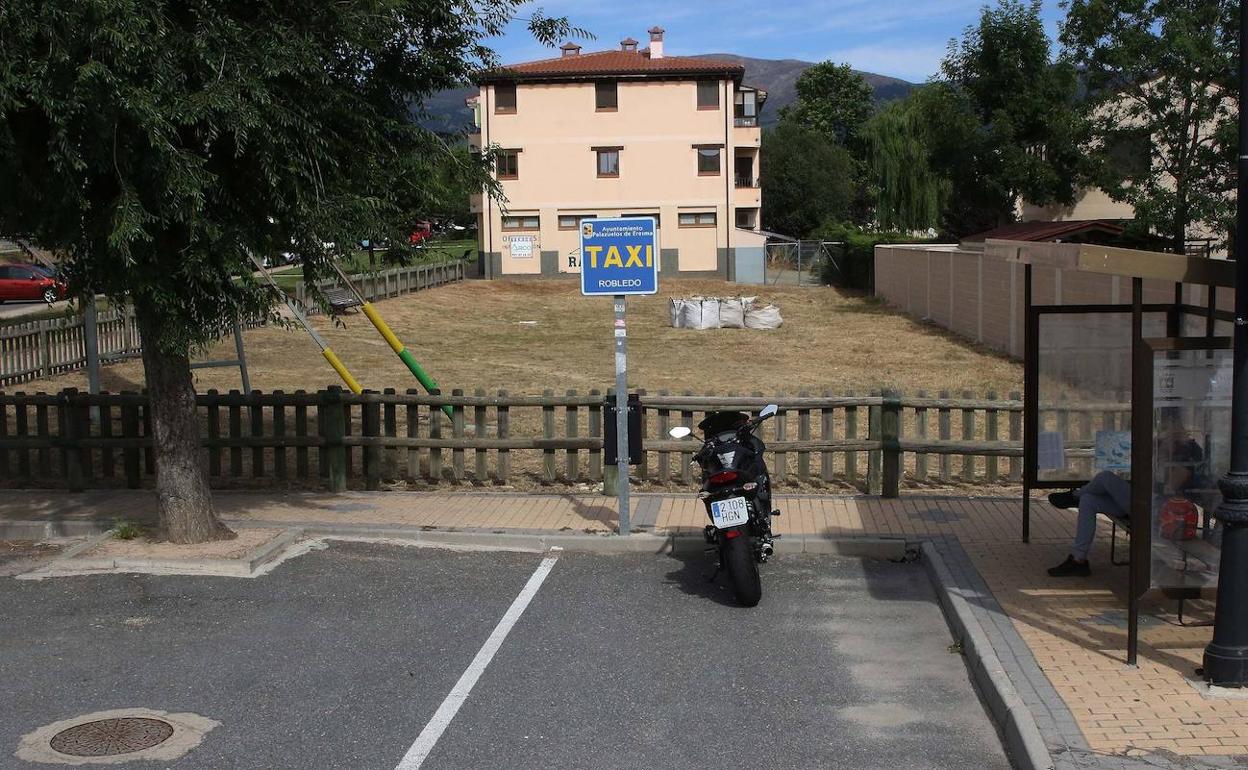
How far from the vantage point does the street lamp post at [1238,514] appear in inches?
230

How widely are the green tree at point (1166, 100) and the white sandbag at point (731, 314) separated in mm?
9790

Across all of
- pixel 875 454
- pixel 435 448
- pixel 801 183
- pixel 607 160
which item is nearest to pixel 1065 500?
pixel 875 454

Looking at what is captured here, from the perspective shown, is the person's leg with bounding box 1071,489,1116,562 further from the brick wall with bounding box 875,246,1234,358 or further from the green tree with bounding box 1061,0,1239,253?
the green tree with bounding box 1061,0,1239,253

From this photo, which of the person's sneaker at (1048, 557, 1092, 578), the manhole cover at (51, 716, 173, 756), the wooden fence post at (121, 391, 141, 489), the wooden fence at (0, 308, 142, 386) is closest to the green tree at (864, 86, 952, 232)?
the wooden fence at (0, 308, 142, 386)

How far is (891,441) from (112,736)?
275 inches

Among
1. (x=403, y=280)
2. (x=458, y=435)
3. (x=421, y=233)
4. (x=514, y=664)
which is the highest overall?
(x=421, y=233)

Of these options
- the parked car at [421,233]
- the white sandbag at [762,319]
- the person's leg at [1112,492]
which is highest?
the parked car at [421,233]

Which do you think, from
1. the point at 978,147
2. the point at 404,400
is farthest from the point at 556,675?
the point at 978,147

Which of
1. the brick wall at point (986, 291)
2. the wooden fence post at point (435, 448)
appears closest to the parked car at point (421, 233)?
the wooden fence post at point (435, 448)

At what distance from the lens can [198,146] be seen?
857cm

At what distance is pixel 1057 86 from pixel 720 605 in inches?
1127

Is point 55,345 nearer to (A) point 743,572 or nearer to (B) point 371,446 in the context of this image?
(B) point 371,446

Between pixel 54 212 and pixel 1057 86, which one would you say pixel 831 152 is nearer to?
pixel 1057 86

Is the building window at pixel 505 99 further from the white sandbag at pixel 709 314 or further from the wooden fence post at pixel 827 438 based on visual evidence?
the wooden fence post at pixel 827 438
